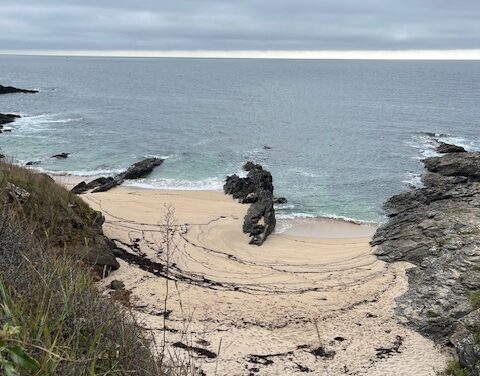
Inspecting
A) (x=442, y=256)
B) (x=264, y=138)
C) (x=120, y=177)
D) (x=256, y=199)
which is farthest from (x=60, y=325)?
(x=264, y=138)

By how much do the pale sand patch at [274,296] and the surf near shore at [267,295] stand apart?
0.12 ft

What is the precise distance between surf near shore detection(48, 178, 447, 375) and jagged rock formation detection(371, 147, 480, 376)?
667 mm

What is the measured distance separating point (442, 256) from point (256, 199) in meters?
13.0

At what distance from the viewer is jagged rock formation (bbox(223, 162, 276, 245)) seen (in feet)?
78.4

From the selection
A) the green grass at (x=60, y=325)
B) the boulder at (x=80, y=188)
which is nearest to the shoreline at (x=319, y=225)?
the boulder at (x=80, y=188)

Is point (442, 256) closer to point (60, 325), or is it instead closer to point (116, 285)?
point (116, 285)

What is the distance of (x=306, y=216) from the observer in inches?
1133

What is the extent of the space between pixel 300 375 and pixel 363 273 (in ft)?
26.9

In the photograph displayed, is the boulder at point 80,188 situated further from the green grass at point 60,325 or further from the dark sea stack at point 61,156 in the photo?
the green grass at point 60,325

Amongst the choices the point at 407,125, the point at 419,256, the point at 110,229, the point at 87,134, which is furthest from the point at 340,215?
the point at 407,125

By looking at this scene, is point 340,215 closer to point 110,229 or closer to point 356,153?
point 110,229

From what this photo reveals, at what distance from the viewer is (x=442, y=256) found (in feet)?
61.6

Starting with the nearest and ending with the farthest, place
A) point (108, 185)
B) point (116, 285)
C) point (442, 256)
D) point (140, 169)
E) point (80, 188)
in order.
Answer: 1. point (116, 285)
2. point (442, 256)
3. point (80, 188)
4. point (108, 185)
5. point (140, 169)

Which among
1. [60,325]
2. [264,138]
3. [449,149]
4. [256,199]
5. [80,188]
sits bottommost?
[80,188]
